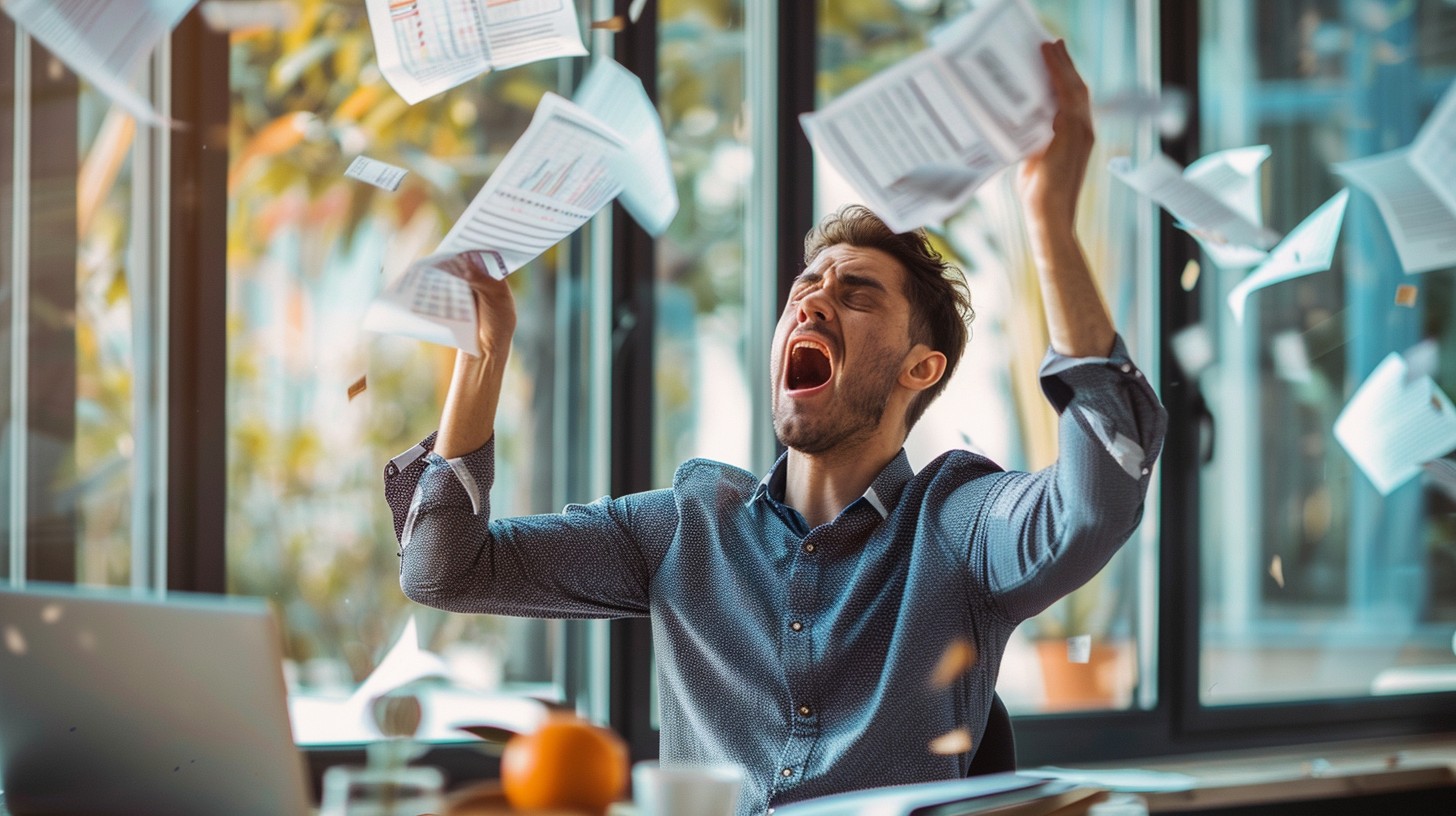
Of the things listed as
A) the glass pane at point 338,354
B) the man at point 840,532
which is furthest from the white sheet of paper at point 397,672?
the man at point 840,532

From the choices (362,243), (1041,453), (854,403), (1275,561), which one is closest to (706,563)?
(854,403)

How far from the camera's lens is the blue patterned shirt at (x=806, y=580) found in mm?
1354

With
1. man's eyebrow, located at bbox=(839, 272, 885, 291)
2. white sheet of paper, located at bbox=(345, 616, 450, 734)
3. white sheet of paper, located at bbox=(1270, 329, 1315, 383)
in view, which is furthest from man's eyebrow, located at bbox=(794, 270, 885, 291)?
white sheet of paper, located at bbox=(1270, 329, 1315, 383)

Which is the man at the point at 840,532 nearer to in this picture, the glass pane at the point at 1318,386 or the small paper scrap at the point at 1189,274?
the small paper scrap at the point at 1189,274

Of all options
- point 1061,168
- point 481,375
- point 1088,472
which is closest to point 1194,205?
point 1061,168

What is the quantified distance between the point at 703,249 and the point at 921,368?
63cm

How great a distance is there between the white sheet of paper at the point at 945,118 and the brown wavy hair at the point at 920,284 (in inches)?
21.2

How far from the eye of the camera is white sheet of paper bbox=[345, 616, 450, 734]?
1916 millimetres

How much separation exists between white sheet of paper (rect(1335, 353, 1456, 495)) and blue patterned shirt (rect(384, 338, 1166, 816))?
992 millimetres

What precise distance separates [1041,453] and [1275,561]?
1.95 feet

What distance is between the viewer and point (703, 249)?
7.14 ft

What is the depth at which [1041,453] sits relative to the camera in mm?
2383

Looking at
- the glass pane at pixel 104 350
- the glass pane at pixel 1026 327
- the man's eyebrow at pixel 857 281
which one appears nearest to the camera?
the man's eyebrow at pixel 857 281

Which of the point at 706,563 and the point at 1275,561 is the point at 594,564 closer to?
the point at 706,563
